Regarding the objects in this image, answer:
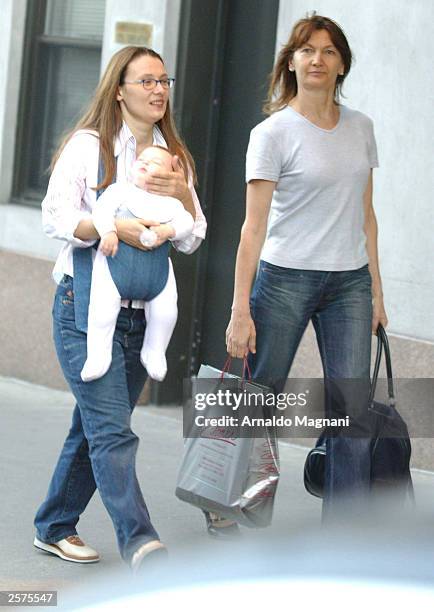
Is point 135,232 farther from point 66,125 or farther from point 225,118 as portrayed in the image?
point 66,125

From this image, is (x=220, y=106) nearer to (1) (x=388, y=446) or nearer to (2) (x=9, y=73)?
(2) (x=9, y=73)

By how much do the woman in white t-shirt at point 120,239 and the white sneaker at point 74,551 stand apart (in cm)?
51

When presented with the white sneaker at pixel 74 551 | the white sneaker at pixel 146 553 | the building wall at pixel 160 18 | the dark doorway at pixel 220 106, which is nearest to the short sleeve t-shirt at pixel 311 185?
the white sneaker at pixel 146 553

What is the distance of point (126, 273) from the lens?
452cm

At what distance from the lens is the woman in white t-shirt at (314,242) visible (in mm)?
4902

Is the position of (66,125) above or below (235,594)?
above

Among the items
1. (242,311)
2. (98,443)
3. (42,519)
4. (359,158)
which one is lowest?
(42,519)

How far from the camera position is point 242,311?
493cm

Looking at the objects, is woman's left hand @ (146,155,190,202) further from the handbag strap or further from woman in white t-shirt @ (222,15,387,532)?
the handbag strap

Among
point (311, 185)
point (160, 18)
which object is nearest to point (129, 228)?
point (311, 185)

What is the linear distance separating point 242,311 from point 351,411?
1.89ft

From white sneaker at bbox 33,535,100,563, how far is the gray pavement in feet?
0.09

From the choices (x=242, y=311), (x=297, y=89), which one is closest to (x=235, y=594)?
(x=242, y=311)

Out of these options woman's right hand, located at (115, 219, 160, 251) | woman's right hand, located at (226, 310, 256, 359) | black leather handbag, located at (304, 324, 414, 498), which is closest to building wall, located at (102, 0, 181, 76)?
woman's right hand, located at (226, 310, 256, 359)
